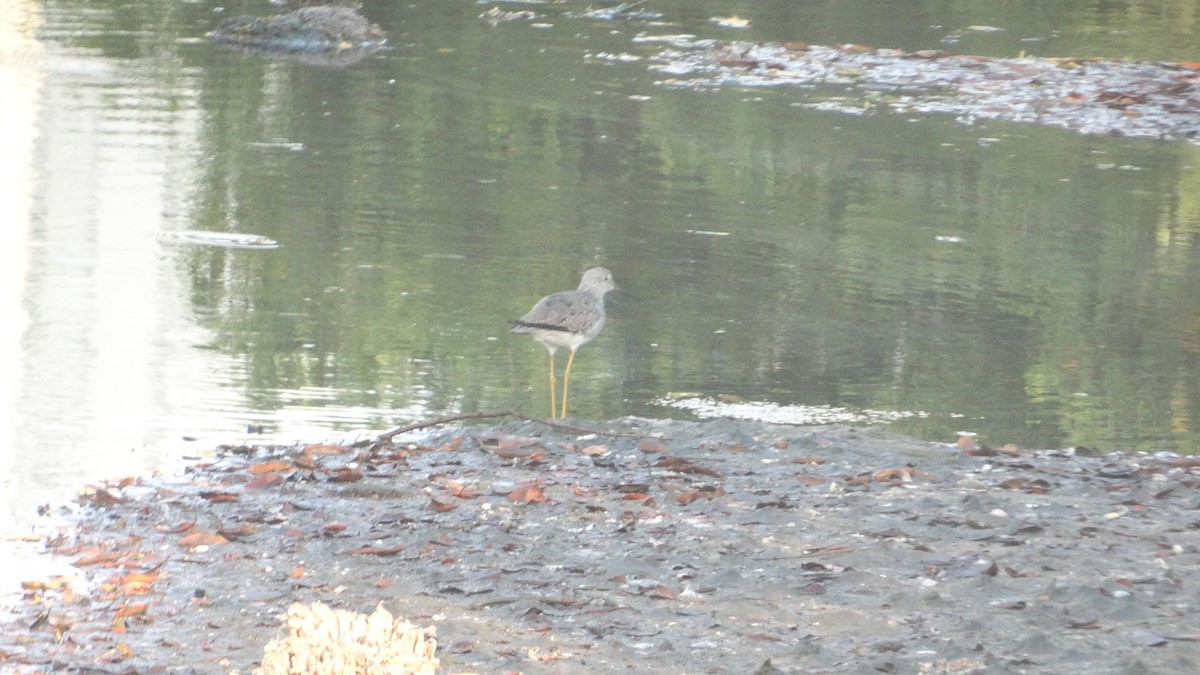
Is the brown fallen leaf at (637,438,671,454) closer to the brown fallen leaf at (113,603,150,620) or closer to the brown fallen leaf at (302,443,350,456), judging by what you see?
the brown fallen leaf at (302,443,350,456)

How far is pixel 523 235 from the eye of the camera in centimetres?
1277

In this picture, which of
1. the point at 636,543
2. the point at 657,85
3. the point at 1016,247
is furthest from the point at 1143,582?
the point at 657,85

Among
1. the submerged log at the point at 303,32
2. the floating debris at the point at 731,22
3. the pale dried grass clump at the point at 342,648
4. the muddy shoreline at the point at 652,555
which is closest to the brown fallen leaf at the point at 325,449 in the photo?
the muddy shoreline at the point at 652,555

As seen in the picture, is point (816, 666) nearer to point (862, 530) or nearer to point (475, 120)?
point (862, 530)

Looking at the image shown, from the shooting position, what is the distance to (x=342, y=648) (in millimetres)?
4031

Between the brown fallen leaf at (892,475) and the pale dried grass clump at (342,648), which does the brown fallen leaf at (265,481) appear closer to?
the brown fallen leaf at (892,475)

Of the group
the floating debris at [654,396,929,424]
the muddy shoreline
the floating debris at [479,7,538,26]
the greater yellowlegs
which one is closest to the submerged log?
the floating debris at [479,7,538,26]

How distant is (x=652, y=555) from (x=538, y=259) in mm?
5787

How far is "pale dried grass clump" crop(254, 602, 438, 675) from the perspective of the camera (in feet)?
13.2

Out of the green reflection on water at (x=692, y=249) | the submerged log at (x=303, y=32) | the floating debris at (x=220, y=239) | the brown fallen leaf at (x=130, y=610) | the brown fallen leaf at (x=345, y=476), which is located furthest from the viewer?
the submerged log at (x=303, y=32)

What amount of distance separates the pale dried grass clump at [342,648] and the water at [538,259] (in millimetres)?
3387

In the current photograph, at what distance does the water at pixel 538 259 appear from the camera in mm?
8828

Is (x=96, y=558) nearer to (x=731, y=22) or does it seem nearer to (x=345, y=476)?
(x=345, y=476)

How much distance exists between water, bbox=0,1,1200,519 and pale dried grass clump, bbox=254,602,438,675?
3387mm
